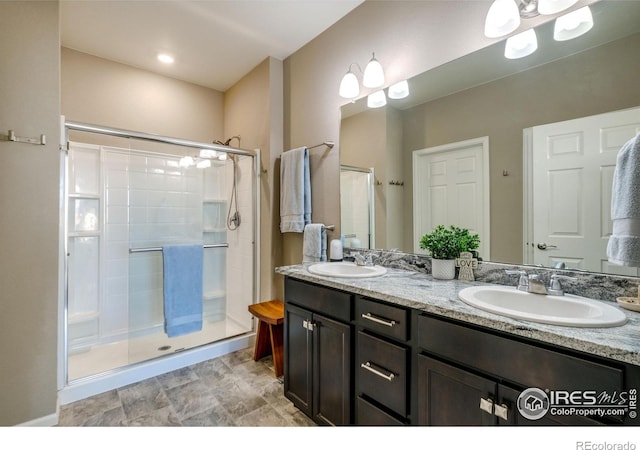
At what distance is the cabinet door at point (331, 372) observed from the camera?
1.39 metres

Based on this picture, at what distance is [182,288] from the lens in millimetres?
2387

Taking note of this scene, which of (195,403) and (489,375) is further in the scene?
(195,403)

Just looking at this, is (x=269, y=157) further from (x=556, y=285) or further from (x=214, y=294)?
(x=556, y=285)

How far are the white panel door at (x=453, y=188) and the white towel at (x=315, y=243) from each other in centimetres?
70

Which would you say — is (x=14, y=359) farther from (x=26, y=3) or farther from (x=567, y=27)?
(x=567, y=27)

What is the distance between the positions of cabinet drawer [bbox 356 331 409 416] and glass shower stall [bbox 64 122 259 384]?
162 cm

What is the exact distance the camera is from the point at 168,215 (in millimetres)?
2404

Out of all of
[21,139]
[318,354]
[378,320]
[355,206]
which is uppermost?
[21,139]

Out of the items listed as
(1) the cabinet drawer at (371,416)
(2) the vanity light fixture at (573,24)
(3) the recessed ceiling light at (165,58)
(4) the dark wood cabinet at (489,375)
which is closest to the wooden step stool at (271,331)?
(1) the cabinet drawer at (371,416)

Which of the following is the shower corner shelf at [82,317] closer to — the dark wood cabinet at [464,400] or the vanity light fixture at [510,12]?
the dark wood cabinet at [464,400]

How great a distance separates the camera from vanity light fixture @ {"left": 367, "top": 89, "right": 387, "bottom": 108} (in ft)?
6.15

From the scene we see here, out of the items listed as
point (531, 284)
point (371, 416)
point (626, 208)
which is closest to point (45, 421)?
point (371, 416)

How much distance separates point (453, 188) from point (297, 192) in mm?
1196

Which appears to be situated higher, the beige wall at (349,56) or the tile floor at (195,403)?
the beige wall at (349,56)
